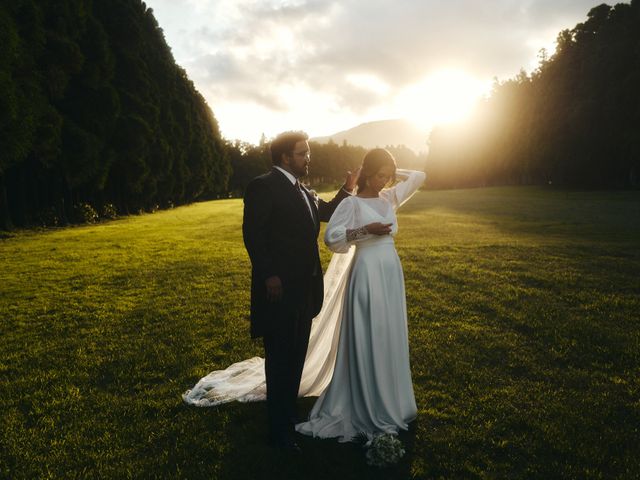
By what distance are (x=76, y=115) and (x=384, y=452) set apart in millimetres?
29248

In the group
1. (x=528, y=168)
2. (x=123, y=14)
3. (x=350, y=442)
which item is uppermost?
(x=123, y=14)

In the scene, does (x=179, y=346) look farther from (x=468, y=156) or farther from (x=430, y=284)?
(x=468, y=156)

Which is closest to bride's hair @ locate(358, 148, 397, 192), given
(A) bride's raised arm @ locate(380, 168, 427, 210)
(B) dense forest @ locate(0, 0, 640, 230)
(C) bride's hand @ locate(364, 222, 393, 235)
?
(A) bride's raised arm @ locate(380, 168, 427, 210)

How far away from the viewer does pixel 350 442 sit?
14.1 ft

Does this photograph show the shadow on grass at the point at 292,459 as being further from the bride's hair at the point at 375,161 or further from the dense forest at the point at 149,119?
the dense forest at the point at 149,119

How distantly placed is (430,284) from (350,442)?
7.00 meters

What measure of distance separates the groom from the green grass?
2.07 feet

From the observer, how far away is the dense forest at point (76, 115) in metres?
20.6

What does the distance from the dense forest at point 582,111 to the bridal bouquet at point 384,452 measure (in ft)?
163

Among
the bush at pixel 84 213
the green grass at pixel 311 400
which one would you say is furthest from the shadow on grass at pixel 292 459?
the bush at pixel 84 213

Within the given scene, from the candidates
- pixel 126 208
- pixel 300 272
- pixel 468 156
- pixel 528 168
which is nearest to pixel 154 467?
pixel 300 272

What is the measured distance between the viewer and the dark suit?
156 inches

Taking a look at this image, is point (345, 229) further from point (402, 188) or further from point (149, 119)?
point (149, 119)

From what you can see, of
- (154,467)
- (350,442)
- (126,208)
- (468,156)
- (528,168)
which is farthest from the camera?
(468,156)
